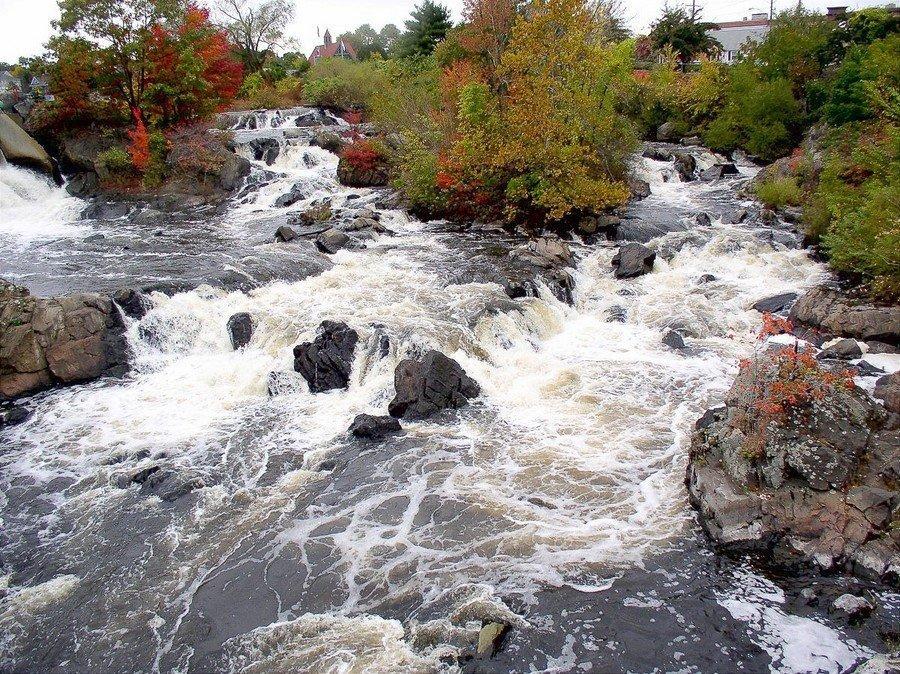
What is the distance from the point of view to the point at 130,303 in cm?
1609

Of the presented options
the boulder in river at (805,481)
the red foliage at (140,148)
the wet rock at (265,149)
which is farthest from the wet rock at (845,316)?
the red foliage at (140,148)

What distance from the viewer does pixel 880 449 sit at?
31.1ft

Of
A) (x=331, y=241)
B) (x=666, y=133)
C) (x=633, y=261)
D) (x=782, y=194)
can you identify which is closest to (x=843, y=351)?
(x=633, y=261)

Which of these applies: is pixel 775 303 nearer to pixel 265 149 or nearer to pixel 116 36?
pixel 265 149

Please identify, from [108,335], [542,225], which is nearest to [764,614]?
[108,335]

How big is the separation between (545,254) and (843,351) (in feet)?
30.2

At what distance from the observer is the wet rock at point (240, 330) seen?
15.8 metres

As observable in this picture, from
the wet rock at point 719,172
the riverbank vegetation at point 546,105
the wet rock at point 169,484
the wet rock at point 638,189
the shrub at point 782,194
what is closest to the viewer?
the wet rock at point 169,484

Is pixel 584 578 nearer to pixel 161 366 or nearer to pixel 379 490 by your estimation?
pixel 379 490

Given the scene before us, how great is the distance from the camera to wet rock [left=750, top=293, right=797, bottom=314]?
53.7ft

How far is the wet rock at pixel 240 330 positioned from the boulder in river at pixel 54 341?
2652 mm

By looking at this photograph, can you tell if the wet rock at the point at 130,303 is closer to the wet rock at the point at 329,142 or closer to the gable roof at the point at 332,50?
the wet rock at the point at 329,142

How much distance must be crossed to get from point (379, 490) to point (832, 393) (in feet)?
26.5

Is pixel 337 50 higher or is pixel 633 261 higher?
pixel 337 50
